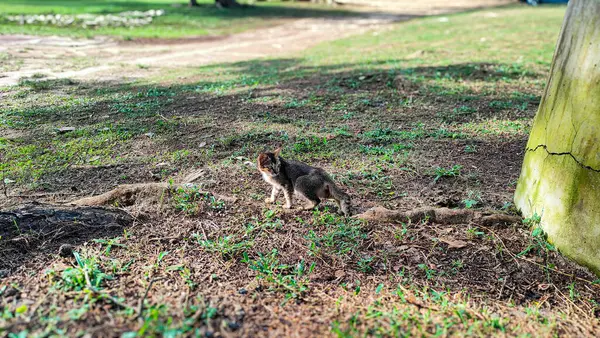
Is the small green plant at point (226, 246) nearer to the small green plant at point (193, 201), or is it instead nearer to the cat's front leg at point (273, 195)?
the small green plant at point (193, 201)

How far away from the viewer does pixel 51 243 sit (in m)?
3.29

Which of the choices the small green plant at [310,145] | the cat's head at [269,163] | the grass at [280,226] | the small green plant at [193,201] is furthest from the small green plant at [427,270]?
the small green plant at [310,145]

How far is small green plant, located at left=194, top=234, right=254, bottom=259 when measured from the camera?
11.2 feet

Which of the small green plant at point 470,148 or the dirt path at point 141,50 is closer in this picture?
the small green plant at point 470,148

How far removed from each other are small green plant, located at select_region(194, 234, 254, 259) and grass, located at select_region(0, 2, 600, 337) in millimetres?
12

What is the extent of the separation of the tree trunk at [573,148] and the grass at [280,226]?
0.22 meters

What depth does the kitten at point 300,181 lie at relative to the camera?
405 centimetres

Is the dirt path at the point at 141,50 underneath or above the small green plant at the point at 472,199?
underneath

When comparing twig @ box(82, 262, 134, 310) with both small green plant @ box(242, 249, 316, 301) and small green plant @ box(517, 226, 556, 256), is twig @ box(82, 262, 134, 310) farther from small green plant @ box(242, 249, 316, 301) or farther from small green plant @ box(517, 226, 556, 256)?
small green plant @ box(517, 226, 556, 256)

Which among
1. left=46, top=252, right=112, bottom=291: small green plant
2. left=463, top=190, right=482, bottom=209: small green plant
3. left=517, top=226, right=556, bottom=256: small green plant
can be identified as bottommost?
left=517, top=226, right=556, bottom=256: small green plant

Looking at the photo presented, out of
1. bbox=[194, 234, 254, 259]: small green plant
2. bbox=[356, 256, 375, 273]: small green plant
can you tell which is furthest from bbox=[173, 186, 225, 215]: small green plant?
bbox=[356, 256, 375, 273]: small green plant

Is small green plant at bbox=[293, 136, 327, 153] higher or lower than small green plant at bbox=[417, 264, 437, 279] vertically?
higher

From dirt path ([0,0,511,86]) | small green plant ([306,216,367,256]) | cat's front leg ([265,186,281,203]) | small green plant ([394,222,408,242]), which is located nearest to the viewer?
small green plant ([306,216,367,256])

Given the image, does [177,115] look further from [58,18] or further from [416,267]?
[58,18]
